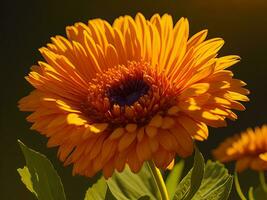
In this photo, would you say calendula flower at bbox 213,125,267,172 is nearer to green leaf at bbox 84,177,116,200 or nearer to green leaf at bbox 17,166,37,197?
green leaf at bbox 84,177,116,200

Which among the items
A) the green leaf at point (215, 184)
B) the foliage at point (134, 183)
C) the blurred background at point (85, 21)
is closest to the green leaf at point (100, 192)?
the foliage at point (134, 183)

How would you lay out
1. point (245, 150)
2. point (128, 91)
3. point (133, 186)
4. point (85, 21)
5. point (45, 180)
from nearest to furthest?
point (45, 180) < point (133, 186) < point (128, 91) < point (245, 150) < point (85, 21)

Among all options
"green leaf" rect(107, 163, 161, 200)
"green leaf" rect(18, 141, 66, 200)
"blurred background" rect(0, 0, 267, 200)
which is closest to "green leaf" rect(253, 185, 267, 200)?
"green leaf" rect(107, 163, 161, 200)

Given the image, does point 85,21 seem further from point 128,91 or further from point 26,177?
point 26,177

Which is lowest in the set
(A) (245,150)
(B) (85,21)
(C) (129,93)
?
(A) (245,150)

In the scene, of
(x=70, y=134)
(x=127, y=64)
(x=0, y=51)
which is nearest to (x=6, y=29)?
(x=0, y=51)

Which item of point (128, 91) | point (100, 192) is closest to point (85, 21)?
point (128, 91)
